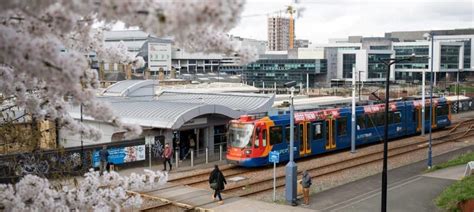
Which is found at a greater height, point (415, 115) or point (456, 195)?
point (415, 115)

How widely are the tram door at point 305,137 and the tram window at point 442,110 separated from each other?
18.1 meters

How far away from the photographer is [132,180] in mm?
7270

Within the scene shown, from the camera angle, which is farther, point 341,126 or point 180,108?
point 341,126

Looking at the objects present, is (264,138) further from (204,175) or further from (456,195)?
(456,195)

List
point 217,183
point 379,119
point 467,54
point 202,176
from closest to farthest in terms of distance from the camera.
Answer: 1. point 217,183
2. point 202,176
3. point 379,119
4. point 467,54

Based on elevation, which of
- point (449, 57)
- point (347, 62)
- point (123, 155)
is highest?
point (449, 57)

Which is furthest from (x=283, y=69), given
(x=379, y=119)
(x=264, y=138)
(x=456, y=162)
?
(x=264, y=138)

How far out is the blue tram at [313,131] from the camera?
27.6 m

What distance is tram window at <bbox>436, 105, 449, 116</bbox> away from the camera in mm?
44756

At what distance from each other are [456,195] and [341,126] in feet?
45.2

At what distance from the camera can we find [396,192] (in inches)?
900

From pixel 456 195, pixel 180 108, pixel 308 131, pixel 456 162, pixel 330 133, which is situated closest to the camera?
pixel 456 195

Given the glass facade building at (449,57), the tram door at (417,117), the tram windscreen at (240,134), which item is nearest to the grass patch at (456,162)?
the tram windscreen at (240,134)

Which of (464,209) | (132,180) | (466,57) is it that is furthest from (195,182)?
(466,57)
